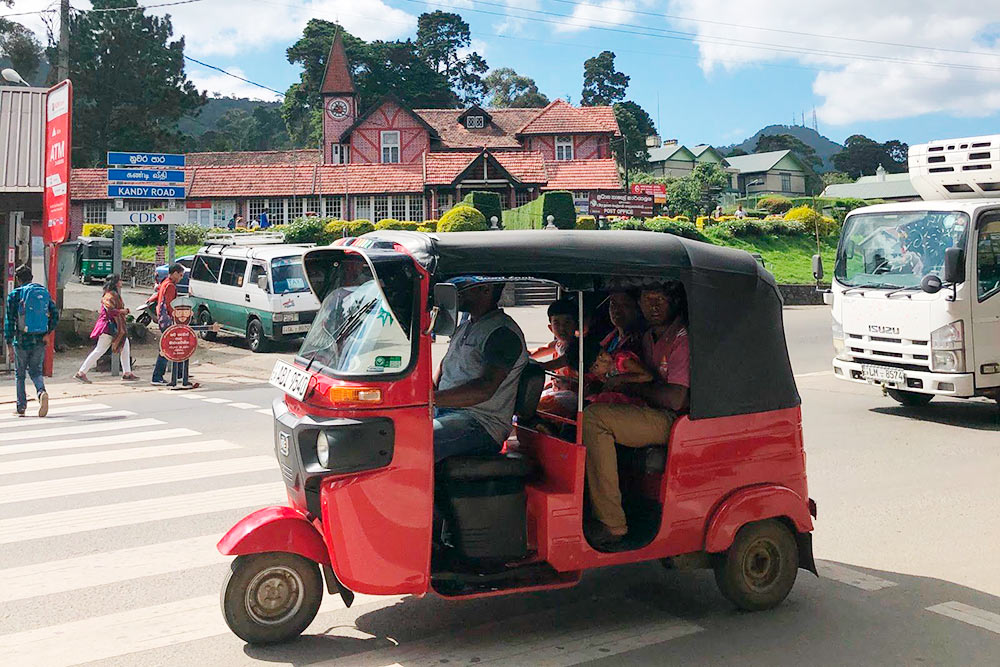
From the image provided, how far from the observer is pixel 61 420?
12250 millimetres

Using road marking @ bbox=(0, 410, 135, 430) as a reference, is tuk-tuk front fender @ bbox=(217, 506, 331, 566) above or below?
below

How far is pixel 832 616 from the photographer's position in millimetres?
5293

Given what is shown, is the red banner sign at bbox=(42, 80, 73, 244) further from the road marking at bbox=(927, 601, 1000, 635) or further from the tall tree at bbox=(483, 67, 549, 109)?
the tall tree at bbox=(483, 67, 549, 109)

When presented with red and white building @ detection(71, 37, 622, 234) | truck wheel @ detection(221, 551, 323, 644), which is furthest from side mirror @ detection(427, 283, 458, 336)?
red and white building @ detection(71, 37, 622, 234)

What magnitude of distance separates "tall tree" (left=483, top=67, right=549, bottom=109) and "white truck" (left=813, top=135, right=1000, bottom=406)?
361ft

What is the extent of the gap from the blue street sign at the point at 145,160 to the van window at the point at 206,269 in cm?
450

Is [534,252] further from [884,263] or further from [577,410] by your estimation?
[884,263]

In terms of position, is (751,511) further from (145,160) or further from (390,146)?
(390,146)

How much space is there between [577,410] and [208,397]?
10065 millimetres

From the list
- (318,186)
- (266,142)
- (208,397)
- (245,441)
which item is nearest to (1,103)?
(208,397)

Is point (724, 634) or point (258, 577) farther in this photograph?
point (724, 634)

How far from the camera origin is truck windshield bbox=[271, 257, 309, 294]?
67.2 feet

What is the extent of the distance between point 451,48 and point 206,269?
94535 mm

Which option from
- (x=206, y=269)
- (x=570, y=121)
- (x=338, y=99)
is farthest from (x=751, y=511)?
(x=338, y=99)
